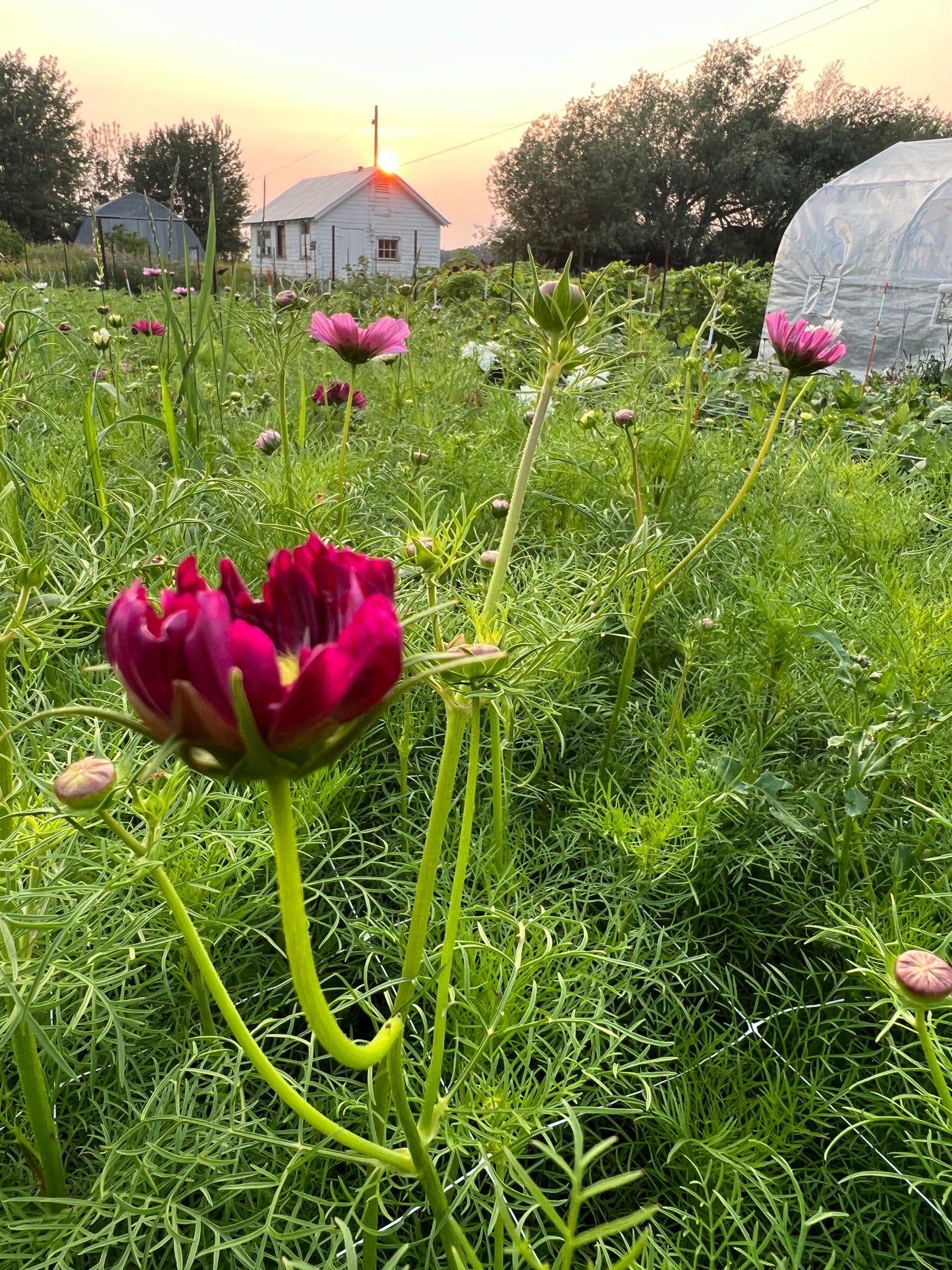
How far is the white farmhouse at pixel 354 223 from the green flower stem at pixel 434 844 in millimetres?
24068

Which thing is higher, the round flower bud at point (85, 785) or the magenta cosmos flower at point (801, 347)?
the magenta cosmos flower at point (801, 347)

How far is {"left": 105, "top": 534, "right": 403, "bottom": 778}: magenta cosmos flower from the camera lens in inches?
12.7

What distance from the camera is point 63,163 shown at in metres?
24.9

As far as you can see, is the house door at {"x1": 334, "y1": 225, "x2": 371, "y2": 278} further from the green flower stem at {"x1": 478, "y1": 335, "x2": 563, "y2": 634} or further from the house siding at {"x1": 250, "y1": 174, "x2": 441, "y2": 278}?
the green flower stem at {"x1": 478, "y1": 335, "x2": 563, "y2": 634}

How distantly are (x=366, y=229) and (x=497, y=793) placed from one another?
2694 cm

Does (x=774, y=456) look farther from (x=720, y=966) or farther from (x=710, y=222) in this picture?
(x=710, y=222)

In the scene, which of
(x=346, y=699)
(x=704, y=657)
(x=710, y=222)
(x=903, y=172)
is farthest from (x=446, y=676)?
(x=710, y=222)

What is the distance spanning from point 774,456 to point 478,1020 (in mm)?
1518

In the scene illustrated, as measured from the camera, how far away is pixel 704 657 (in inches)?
51.8

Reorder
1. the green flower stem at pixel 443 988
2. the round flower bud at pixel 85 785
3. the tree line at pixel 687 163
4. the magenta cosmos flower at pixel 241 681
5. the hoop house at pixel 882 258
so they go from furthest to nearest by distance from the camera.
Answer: the tree line at pixel 687 163, the hoop house at pixel 882 258, the green flower stem at pixel 443 988, the round flower bud at pixel 85 785, the magenta cosmos flower at pixel 241 681

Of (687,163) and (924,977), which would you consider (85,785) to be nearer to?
(924,977)

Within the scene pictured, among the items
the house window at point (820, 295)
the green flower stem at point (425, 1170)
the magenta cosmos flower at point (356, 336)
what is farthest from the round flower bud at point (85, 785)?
the house window at point (820, 295)

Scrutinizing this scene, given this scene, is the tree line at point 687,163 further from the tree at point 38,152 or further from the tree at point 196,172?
the tree at point 38,152

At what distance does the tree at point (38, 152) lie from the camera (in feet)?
77.2
